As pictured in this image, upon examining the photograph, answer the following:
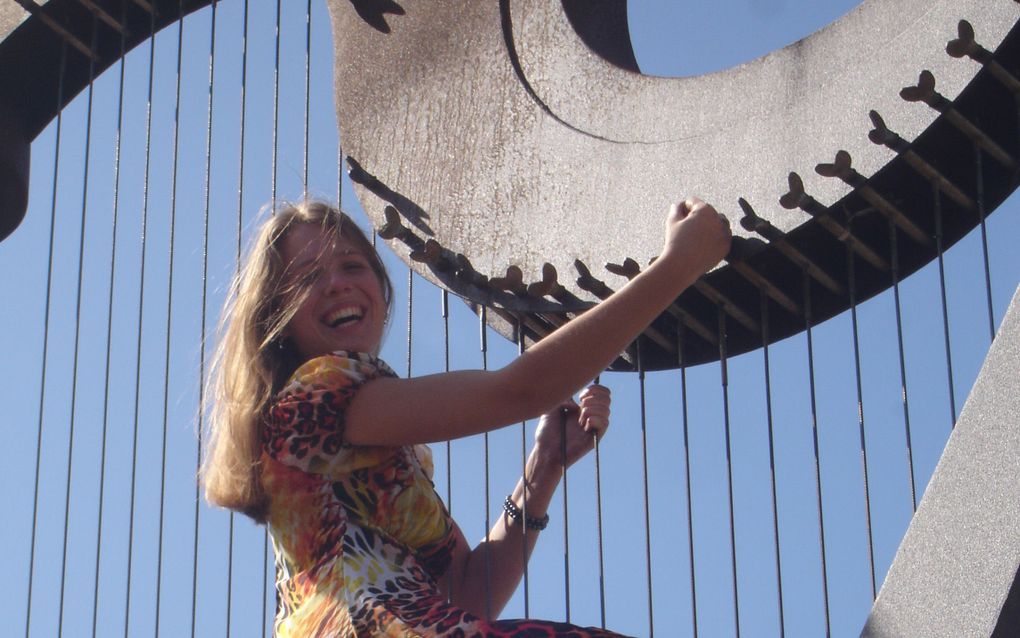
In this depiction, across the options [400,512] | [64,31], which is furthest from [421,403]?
[64,31]

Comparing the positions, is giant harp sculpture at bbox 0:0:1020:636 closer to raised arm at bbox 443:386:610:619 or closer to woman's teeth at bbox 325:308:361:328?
raised arm at bbox 443:386:610:619

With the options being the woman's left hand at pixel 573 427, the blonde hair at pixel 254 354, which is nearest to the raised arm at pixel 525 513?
the woman's left hand at pixel 573 427

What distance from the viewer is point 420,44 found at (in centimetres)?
414

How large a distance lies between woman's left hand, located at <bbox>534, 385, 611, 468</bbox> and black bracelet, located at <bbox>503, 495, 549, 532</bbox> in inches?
4.0

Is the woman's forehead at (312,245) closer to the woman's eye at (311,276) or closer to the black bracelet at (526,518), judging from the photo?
the woman's eye at (311,276)

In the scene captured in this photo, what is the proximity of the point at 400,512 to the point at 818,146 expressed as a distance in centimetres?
93

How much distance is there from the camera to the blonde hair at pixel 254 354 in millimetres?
3168

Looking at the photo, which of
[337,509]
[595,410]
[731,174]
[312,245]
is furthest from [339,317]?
[731,174]

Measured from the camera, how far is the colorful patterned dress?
9.73 ft

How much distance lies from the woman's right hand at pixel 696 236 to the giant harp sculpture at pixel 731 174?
0.22m

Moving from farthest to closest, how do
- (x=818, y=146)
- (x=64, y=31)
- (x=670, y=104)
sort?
1. (x=64, y=31)
2. (x=670, y=104)
3. (x=818, y=146)

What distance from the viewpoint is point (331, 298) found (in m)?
3.32

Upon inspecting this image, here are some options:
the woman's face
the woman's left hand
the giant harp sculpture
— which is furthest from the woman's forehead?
the woman's left hand

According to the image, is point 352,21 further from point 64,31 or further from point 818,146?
point 818,146
